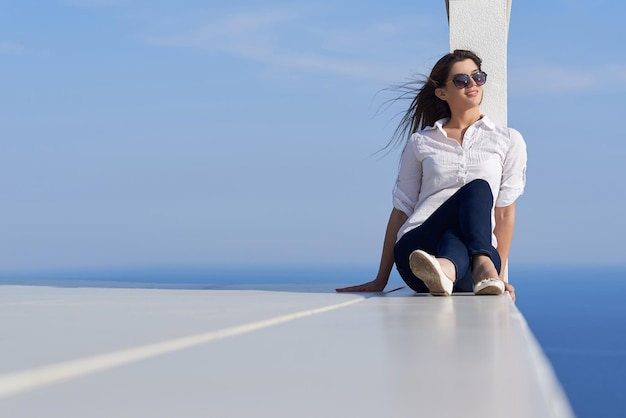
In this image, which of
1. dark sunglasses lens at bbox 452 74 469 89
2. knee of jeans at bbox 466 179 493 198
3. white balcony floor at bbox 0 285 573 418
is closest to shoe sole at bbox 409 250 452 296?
knee of jeans at bbox 466 179 493 198

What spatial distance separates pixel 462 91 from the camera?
3523 mm

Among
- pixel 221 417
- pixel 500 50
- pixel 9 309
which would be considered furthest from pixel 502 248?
pixel 221 417

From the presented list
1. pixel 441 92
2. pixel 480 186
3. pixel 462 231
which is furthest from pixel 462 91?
pixel 462 231

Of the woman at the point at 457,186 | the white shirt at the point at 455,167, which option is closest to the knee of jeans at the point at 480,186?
the woman at the point at 457,186

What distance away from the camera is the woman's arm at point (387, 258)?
3.40 m

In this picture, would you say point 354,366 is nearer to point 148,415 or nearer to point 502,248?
point 148,415

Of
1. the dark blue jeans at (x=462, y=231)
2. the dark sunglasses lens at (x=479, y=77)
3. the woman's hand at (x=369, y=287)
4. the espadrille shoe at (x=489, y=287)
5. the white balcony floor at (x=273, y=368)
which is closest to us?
the white balcony floor at (x=273, y=368)

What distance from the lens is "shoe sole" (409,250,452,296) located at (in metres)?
2.76

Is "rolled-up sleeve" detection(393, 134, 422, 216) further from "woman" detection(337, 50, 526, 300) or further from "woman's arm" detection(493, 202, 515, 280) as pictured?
"woman's arm" detection(493, 202, 515, 280)

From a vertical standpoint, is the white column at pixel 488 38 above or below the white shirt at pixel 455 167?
above

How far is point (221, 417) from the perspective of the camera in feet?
Result: 2.24

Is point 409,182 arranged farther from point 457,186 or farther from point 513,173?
point 513,173

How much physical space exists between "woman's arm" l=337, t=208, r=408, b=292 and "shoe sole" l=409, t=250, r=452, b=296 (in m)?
0.49

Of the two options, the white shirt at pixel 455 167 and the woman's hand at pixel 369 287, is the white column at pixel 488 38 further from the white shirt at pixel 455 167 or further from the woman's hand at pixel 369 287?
the woman's hand at pixel 369 287
